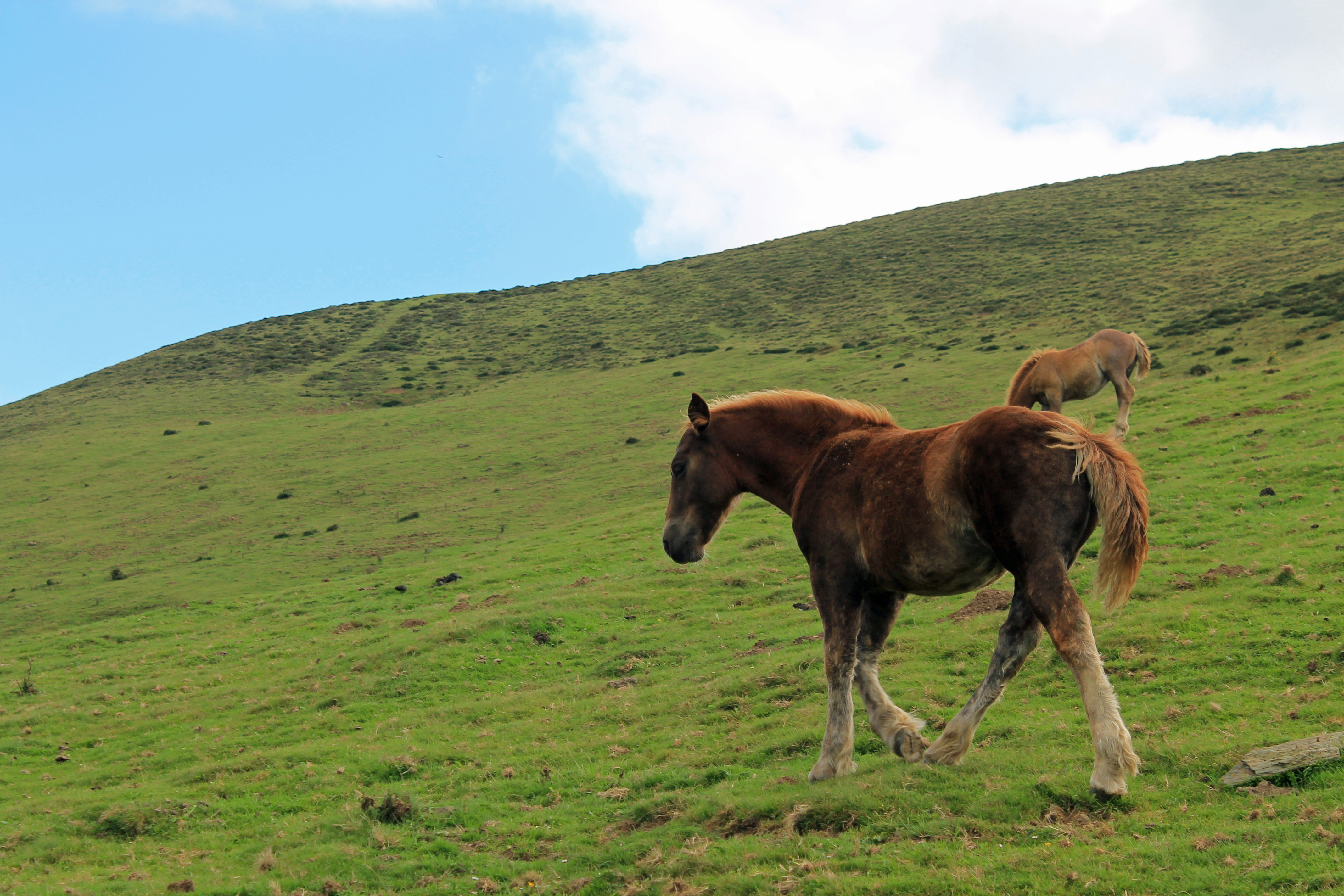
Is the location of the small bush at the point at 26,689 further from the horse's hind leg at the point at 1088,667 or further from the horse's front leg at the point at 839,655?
the horse's hind leg at the point at 1088,667

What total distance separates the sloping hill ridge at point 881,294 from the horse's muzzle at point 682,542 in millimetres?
40295

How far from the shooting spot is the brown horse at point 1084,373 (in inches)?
773

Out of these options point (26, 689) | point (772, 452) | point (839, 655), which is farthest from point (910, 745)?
point (26, 689)

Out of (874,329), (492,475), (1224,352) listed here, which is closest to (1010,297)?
(874,329)

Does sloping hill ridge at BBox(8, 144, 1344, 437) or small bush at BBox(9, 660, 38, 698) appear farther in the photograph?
sloping hill ridge at BBox(8, 144, 1344, 437)

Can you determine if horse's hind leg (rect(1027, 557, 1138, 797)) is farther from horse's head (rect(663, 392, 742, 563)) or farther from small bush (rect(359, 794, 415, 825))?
small bush (rect(359, 794, 415, 825))

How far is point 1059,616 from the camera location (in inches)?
220

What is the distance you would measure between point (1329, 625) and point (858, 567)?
595cm

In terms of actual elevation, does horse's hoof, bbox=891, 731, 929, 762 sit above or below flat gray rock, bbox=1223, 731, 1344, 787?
above

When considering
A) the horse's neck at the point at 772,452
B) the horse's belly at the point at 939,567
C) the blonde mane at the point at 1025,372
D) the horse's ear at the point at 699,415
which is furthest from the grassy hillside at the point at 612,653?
the blonde mane at the point at 1025,372

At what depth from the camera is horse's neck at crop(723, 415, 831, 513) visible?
767cm

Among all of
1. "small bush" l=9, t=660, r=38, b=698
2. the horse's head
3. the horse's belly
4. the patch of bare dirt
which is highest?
the horse's head

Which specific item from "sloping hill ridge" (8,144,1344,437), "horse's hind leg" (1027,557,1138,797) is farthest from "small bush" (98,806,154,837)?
"sloping hill ridge" (8,144,1344,437)

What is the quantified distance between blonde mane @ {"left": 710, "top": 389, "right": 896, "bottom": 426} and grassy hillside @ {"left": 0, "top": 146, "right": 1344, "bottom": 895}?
111 inches
